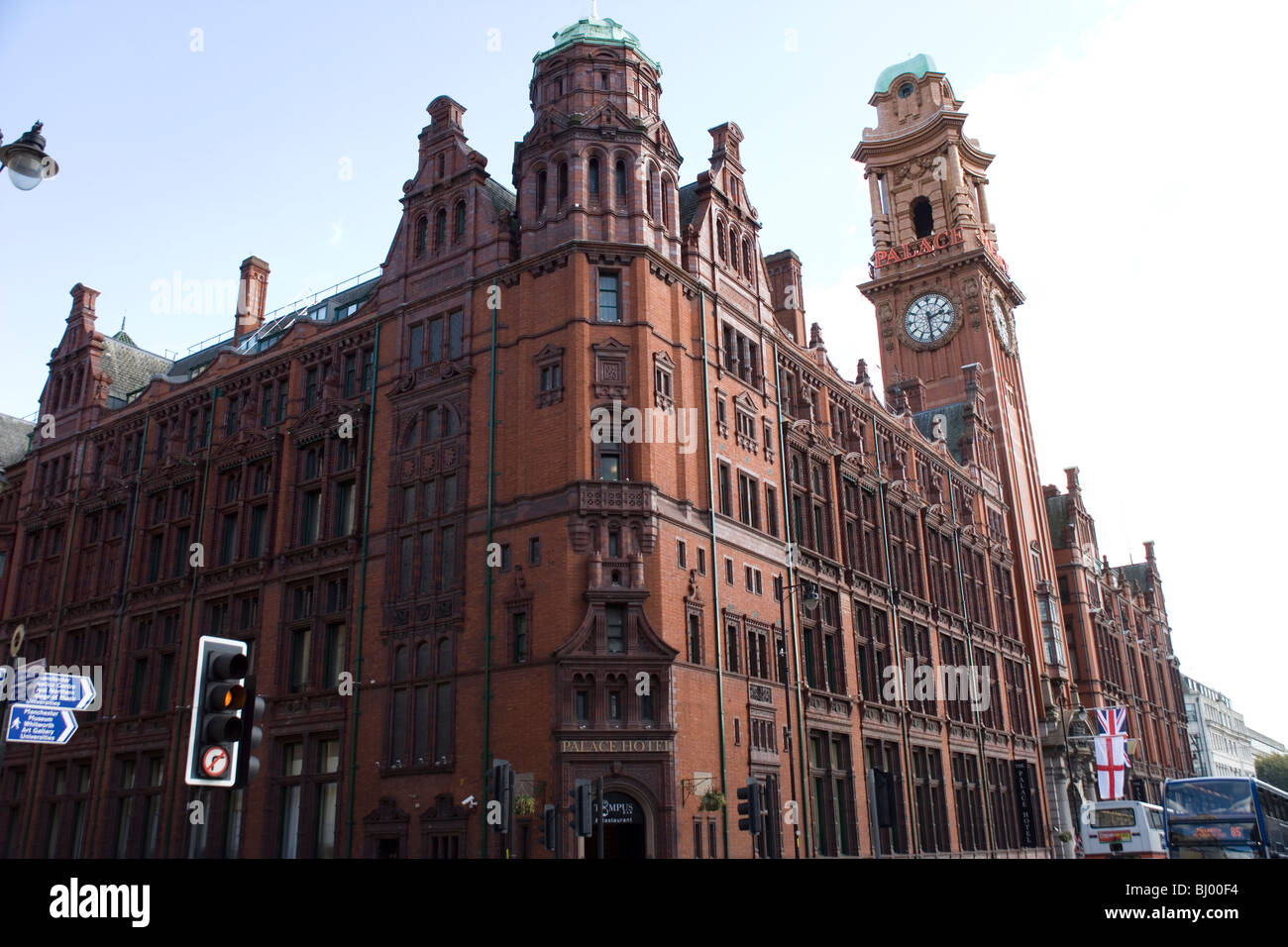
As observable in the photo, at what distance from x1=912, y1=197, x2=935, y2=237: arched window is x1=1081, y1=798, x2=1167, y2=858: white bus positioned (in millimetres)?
64958

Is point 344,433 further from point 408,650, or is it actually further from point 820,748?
point 820,748

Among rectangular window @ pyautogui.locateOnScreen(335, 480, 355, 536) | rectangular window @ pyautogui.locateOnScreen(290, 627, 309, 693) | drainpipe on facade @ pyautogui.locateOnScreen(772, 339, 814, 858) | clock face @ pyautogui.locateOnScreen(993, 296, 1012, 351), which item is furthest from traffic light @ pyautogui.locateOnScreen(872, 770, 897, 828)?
clock face @ pyautogui.locateOnScreen(993, 296, 1012, 351)

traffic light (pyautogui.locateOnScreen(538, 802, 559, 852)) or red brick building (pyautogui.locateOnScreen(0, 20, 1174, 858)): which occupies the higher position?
red brick building (pyautogui.locateOnScreen(0, 20, 1174, 858))

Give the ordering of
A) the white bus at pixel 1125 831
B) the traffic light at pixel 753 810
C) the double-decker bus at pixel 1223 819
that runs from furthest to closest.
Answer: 1. the white bus at pixel 1125 831
2. the double-decker bus at pixel 1223 819
3. the traffic light at pixel 753 810

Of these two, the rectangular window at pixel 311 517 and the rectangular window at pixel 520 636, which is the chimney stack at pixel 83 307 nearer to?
the rectangular window at pixel 311 517

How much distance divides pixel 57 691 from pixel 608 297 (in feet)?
94.3

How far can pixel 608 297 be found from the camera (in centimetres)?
4416

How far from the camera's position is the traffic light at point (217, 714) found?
35.5 feet

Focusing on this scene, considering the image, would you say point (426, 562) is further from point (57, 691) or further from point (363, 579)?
point (57, 691)

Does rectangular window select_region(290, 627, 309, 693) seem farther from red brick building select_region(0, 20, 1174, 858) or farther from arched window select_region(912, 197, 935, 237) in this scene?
arched window select_region(912, 197, 935, 237)

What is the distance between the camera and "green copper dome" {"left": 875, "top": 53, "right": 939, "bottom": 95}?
105562 mm

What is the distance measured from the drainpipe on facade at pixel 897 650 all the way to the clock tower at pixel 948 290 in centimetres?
1877

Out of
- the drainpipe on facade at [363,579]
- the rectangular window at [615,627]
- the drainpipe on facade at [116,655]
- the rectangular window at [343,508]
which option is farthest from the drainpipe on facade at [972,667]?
the drainpipe on facade at [116,655]
